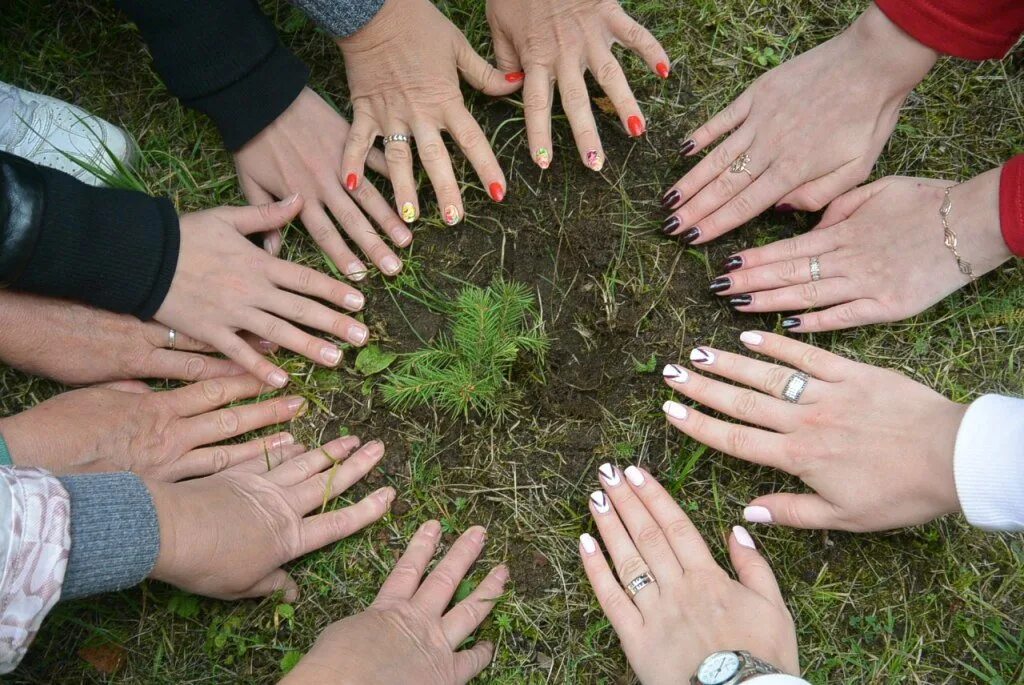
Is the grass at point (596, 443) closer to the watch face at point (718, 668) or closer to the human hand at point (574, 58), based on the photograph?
the human hand at point (574, 58)

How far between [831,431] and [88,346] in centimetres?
218

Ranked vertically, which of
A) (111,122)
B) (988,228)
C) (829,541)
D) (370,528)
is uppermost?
(111,122)

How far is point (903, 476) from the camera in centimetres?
203

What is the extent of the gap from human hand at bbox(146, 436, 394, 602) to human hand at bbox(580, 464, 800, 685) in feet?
2.25

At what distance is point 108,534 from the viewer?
193 cm

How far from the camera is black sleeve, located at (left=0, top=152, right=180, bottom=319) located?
212 cm

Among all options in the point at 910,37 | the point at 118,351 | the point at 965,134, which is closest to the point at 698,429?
the point at 910,37

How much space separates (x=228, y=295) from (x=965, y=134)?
2414 mm

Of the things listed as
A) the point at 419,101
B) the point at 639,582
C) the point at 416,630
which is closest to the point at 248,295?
the point at 419,101

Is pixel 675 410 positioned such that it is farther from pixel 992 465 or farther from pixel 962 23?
pixel 962 23

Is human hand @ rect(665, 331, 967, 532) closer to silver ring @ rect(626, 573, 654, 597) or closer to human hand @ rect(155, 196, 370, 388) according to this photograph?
silver ring @ rect(626, 573, 654, 597)

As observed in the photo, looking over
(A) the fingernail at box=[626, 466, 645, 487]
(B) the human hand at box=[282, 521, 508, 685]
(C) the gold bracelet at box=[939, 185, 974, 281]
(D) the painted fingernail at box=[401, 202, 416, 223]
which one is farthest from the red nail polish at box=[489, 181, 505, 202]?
(C) the gold bracelet at box=[939, 185, 974, 281]

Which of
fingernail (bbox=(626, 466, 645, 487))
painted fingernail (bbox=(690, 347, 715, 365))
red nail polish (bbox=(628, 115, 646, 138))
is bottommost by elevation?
fingernail (bbox=(626, 466, 645, 487))

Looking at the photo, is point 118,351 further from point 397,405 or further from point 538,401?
point 538,401
